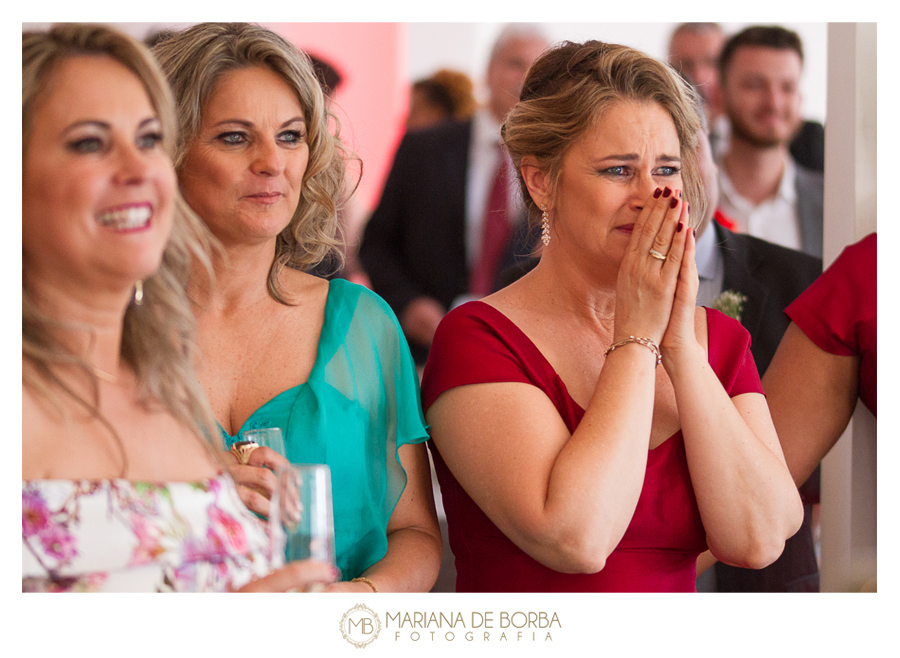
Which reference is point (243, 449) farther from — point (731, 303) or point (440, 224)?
point (440, 224)

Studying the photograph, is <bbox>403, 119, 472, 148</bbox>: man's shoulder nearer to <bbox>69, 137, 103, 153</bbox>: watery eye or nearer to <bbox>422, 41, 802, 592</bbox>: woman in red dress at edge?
<bbox>422, 41, 802, 592</bbox>: woman in red dress at edge

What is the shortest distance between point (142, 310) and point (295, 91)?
438mm

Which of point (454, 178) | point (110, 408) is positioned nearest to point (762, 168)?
point (454, 178)

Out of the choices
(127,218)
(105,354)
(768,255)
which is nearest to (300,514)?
(105,354)

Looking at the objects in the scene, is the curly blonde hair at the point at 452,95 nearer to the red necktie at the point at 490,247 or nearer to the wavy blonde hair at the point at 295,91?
the red necktie at the point at 490,247

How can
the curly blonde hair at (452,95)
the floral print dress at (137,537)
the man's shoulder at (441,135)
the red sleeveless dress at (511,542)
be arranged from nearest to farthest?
the floral print dress at (137,537)
the red sleeveless dress at (511,542)
the man's shoulder at (441,135)
the curly blonde hair at (452,95)

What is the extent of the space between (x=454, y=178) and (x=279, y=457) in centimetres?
192

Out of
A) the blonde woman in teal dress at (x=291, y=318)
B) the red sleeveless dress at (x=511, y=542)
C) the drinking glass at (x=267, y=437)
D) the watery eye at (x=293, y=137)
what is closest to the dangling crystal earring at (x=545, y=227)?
the red sleeveless dress at (x=511, y=542)

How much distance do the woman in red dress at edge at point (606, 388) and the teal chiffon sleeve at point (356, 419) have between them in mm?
65

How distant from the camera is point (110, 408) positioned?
118cm

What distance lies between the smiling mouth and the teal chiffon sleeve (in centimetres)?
35

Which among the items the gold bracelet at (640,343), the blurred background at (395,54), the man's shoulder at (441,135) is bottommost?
the gold bracelet at (640,343)

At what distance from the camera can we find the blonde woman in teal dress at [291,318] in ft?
4.36
